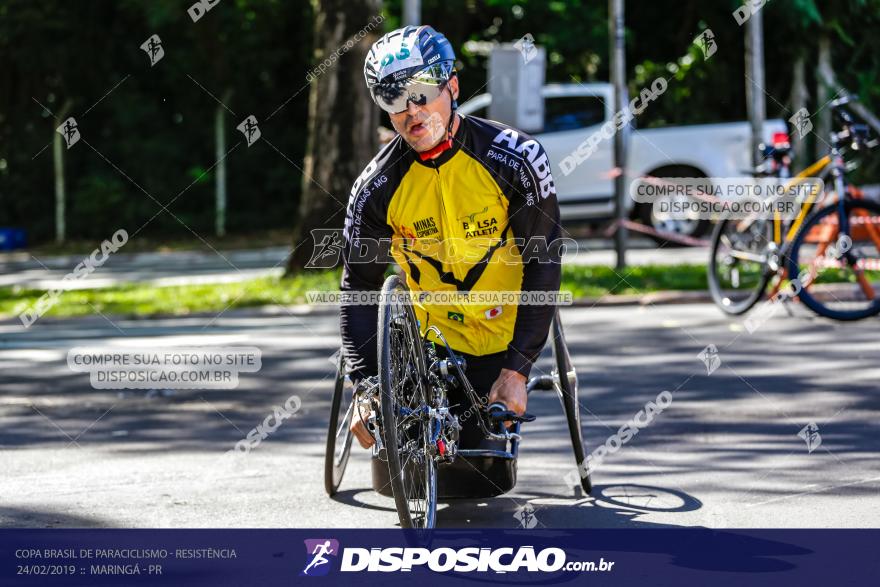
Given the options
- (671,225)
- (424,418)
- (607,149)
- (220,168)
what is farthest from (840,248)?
(220,168)

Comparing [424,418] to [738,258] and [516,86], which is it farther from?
[516,86]

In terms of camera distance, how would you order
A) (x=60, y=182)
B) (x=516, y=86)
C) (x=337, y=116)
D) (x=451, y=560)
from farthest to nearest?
(x=60, y=182) < (x=337, y=116) < (x=516, y=86) < (x=451, y=560)

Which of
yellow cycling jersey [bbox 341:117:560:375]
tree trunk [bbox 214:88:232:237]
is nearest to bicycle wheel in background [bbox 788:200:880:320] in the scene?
yellow cycling jersey [bbox 341:117:560:375]

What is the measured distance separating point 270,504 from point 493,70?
10.0m

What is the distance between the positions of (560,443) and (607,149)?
1290cm

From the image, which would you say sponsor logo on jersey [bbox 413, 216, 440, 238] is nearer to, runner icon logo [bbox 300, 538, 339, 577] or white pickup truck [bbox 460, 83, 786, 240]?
runner icon logo [bbox 300, 538, 339, 577]

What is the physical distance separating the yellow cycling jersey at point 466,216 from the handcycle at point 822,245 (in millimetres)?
5067

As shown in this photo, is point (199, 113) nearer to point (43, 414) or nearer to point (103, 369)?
point (103, 369)

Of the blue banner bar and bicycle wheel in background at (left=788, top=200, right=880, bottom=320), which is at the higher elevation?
bicycle wheel in background at (left=788, top=200, right=880, bottom=320)

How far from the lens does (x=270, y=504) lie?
649 cm

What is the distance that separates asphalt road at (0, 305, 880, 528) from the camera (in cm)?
625

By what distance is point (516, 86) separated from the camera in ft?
53.0

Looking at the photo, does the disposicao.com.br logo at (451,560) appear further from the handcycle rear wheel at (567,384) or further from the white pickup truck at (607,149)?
the white pickup truck at (607,149)

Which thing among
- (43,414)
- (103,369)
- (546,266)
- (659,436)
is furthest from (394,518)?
(103,369)
